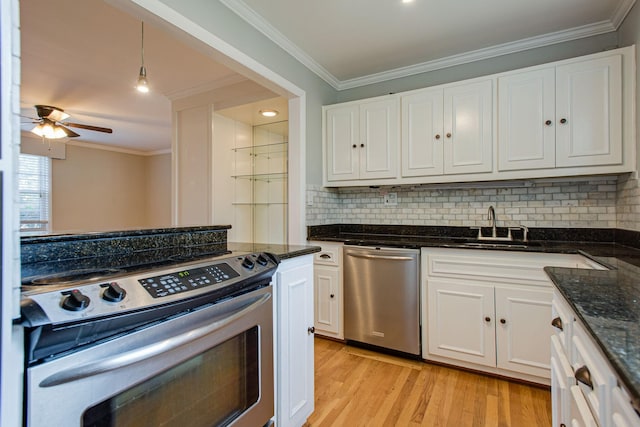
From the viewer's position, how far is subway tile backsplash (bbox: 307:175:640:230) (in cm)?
229

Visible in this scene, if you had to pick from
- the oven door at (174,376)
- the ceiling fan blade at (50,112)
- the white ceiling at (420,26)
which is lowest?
the oven door at (174,376)

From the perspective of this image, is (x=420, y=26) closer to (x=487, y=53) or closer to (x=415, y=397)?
(x=487, y=53)

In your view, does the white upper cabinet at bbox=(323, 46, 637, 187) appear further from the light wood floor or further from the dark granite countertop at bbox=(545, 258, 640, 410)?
the light wood floor

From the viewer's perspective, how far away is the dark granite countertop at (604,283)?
23.7 inches

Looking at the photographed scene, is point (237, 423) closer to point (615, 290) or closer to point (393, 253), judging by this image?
point (615, 290)

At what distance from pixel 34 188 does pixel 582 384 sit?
23.3ft

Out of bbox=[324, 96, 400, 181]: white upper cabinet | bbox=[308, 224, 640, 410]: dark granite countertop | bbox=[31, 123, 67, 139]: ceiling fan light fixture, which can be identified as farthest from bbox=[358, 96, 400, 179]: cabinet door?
bbox=[31, 123, 67, 139]: ceiling fan light fixture

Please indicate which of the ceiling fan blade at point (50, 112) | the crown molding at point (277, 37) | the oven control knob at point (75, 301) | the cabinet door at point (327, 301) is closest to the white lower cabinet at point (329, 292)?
the cabinet door at point (327, 301)

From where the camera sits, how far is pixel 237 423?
3.79ft

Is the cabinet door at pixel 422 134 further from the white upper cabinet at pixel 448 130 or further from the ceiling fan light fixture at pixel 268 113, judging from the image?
the ceiling fan light fixture at pixel 268 113

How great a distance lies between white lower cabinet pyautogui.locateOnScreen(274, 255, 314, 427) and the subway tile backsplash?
1.32 meters

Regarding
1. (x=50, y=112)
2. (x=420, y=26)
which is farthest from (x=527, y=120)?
(x=50, y=112)

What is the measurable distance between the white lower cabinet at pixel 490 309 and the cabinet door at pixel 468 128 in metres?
0.72

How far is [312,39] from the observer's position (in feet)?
8.03
